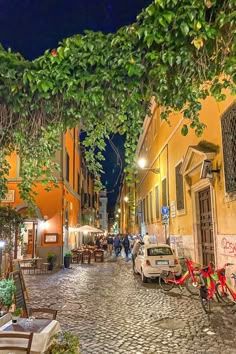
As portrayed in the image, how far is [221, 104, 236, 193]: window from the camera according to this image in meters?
8.70

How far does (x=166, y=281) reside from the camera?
1074 centimetres

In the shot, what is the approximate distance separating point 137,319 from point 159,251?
542cm

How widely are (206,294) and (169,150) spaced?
10.8 metres

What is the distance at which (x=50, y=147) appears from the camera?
4422 millimetres

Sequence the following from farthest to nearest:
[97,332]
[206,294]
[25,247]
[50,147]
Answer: [25,247] → [206,294] → [97,332] → [50,147]

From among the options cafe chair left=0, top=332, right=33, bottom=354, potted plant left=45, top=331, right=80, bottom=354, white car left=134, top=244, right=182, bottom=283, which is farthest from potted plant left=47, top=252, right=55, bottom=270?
cafe chair left=0, top=332, right=33, bottom=354

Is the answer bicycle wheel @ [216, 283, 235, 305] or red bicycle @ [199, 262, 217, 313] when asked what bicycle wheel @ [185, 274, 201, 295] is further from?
red bicycle @ [199, 262, 217, 313]

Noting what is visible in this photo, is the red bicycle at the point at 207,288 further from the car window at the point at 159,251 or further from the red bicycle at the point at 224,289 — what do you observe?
the car window at the point at 159,251

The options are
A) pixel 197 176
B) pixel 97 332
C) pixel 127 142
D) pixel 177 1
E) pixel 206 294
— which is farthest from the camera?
pixel 197 176

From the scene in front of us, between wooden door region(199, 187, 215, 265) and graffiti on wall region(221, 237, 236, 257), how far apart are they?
1762 mm

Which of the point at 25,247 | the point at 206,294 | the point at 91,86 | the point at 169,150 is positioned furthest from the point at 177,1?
the point at 25,247

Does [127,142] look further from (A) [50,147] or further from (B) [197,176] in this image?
(B) [197,176]

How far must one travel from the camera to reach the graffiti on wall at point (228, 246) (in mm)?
8584

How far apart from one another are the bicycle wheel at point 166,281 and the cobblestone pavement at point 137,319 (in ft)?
0.90
